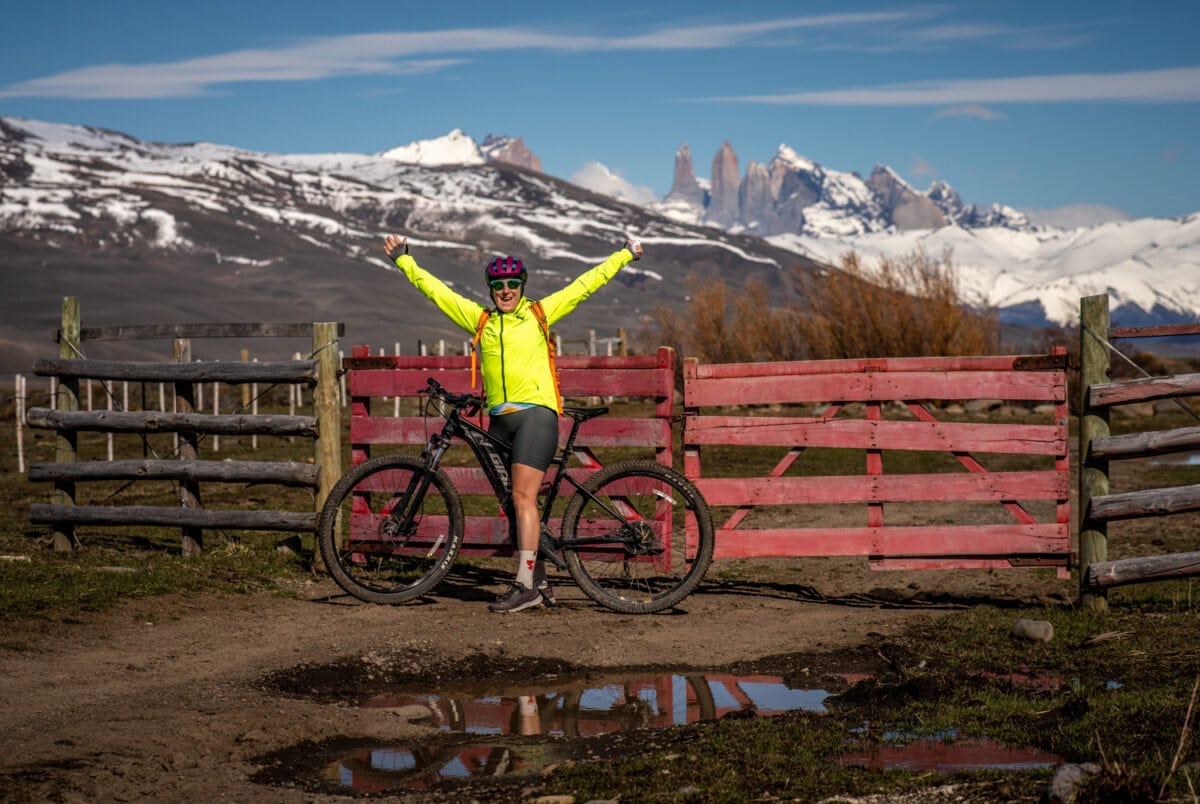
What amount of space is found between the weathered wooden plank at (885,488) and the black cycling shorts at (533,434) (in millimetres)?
1369

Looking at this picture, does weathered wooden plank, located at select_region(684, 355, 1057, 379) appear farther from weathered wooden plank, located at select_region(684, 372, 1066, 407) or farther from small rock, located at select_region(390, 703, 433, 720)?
small rock, located at select_region(390, 703, 433, 720)

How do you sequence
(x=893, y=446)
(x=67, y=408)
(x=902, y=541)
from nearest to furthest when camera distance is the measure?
1. (x=893, y=446)
2. (x=902, y=541)
3. (x=67, y=408)

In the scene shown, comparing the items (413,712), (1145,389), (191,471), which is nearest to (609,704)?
(413,712)

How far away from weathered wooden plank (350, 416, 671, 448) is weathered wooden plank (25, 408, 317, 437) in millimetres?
438

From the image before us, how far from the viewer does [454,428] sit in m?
10.1

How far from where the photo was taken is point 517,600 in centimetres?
982

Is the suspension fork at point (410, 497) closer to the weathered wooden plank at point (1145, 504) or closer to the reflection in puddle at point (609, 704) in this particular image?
the reflection in puddle at point (609, 704)

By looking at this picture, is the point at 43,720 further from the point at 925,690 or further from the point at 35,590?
the point at 925,690

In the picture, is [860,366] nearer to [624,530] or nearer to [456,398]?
[624,530]

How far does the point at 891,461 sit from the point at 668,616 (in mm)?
14494

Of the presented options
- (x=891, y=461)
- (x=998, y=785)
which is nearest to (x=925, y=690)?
(x=998, y=785)

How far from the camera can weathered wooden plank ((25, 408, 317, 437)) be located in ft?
37.5

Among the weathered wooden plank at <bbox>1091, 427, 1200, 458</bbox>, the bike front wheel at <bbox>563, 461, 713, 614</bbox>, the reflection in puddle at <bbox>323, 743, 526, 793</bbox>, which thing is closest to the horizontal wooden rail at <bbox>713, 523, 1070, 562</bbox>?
the bike front wheel at <bbox>563, 461, 713, 614</bbox>

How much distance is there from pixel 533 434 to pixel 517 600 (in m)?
1.19
